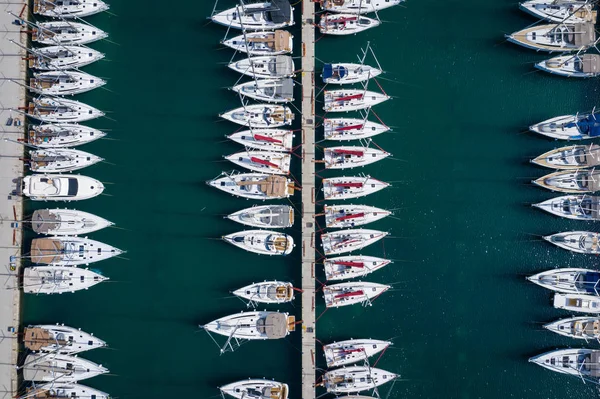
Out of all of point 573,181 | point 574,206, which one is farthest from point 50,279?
point 573,181

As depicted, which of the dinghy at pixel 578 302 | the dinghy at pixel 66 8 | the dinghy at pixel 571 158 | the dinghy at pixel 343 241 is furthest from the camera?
the dinghy at pixel 66 8

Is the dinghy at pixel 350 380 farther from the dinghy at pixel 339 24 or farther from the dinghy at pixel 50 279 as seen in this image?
the dinghy at pixel 339 24

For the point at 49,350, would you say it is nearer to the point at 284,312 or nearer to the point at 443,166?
the point at 284,312

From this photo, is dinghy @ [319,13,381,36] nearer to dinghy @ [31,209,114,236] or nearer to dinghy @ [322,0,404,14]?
dinghy @ [322,0,404,14]

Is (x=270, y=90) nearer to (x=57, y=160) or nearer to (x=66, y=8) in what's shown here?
(x=66, y=8)

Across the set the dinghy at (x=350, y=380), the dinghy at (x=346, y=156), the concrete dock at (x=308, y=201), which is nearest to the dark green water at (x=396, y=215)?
the concrete dock at (x=308, y=201)
